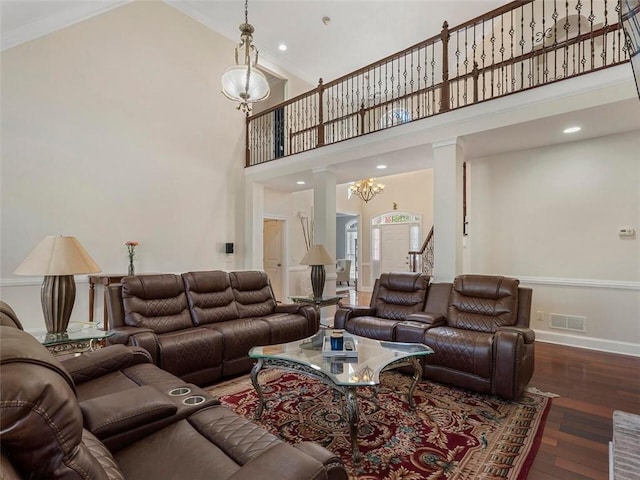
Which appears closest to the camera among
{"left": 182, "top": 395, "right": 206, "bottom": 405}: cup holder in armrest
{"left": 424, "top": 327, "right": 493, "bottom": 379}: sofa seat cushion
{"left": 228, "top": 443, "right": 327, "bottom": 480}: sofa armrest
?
{"left": 228, "top": 443, "right": 327, "bottom": 480}: sofa armrest

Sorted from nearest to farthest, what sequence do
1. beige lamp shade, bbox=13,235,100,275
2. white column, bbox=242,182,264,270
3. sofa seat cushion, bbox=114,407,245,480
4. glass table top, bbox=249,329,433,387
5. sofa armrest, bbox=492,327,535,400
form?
sofa seat cushion, bbox=114,407,245,480
glass table top, bbox=249,329,433,387
beige lamp shade, bbox=13,235,100,275
sofa armrest, bbox=492,327,535,400
white column, bbox=242,182,264,270

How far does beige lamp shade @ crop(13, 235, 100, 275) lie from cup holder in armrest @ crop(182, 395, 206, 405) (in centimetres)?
170

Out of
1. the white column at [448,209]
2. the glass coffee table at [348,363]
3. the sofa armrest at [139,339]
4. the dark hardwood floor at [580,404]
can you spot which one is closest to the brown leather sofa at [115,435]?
the glass coffee table at [348,363]

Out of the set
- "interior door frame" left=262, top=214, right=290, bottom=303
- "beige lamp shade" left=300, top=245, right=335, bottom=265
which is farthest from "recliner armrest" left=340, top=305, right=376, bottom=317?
"interior door frame" left=262, top=214, right=290, bottom=303

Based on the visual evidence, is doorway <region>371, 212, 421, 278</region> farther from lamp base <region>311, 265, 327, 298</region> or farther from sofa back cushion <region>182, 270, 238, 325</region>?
sofa back cushion <region>182, 270, 238, 325</region>

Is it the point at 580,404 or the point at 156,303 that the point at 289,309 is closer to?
the point at 156,303

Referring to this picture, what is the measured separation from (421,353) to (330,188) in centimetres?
362

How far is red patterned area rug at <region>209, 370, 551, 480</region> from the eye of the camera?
1987mm

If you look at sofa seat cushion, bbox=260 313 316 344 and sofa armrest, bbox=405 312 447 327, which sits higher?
sofa armrest, bbox=405 312 447 327

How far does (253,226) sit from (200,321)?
134 inches

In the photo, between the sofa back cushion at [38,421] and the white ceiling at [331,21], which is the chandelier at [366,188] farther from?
the sofa back cushion at [38,421]

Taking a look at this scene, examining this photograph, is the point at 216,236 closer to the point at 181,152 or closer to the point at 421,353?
the point at 181,152

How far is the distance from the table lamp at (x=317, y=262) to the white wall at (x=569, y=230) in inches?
95.3

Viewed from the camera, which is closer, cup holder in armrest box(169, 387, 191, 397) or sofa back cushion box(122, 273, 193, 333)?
cup holder in armrest box(169, 387, 191, 397)
